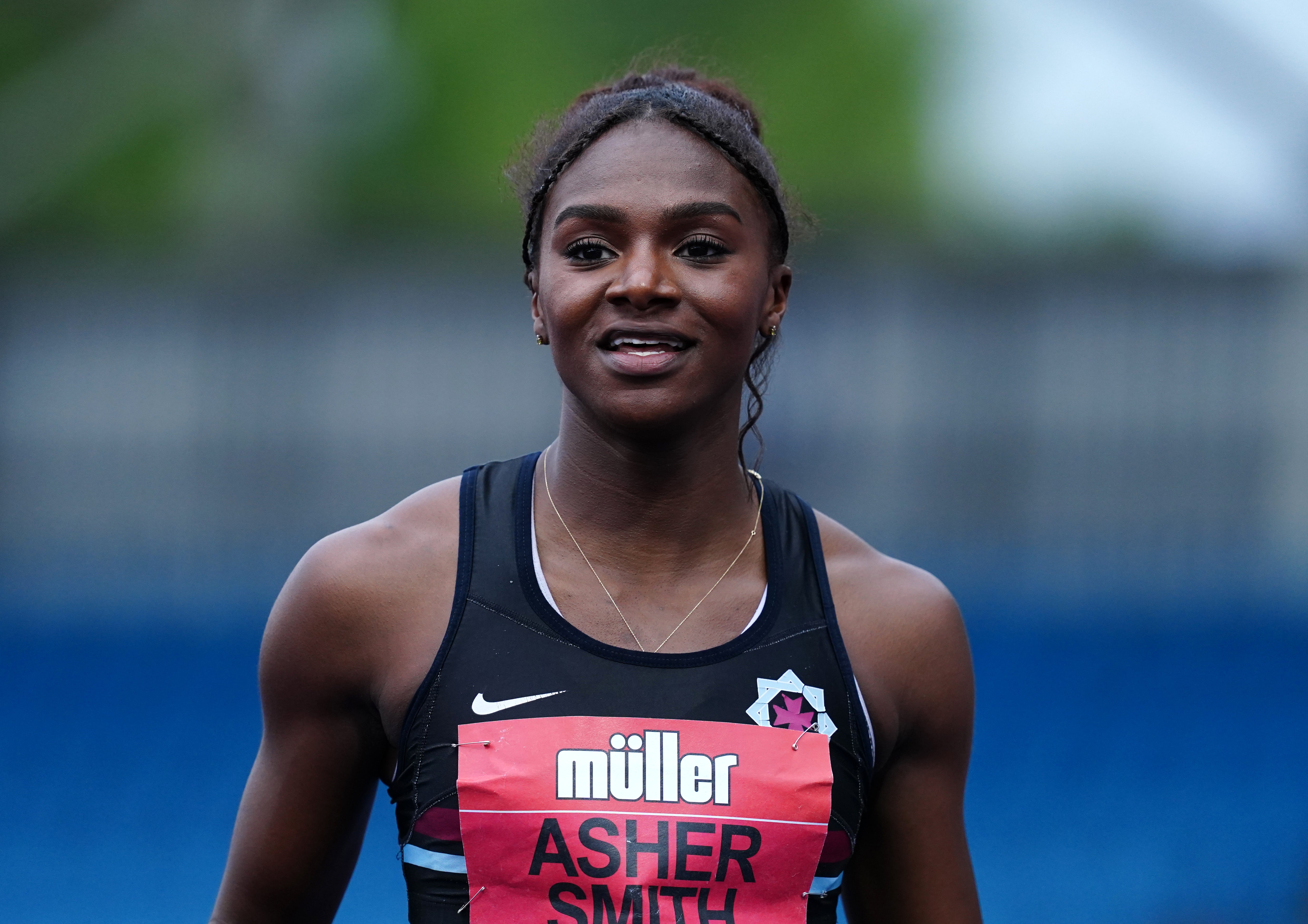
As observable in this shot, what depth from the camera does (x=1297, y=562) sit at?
13.6 metres

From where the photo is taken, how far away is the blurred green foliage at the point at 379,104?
1467 cm

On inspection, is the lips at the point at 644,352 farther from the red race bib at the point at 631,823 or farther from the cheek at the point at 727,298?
the red race bib at the point at 631,823

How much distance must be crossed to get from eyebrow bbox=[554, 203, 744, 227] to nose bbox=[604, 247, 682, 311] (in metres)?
0.06

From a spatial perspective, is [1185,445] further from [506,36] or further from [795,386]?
[506,36]

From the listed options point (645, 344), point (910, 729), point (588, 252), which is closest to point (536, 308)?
point (588, 252)

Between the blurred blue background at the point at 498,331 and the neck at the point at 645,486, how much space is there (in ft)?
29.6

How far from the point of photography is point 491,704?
2.05 m

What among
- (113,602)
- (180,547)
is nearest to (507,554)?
(113,602)

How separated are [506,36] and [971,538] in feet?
24.6

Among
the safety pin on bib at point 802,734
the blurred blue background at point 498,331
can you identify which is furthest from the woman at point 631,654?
the blurred blue background at point 498,331

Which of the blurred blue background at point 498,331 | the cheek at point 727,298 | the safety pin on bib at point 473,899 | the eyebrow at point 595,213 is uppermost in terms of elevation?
the blurred blue background at point 498,331

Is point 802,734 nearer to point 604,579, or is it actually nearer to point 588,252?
point 604,579

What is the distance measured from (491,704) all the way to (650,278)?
69 centimetres

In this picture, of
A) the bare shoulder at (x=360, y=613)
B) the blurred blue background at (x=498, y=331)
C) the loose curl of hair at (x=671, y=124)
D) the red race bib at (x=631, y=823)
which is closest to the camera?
the red race bib at (x=631, y=823)
